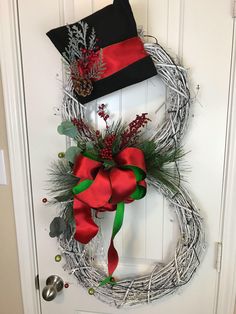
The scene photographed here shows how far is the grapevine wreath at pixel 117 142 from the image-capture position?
869 mm

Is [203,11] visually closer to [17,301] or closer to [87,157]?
[87,157]

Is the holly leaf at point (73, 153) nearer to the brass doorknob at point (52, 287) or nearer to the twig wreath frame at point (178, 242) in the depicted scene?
the twig wreath frame at point (178, 242)

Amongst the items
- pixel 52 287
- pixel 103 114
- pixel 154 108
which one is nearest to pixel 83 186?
pixel 103 114

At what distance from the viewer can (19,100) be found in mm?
1039

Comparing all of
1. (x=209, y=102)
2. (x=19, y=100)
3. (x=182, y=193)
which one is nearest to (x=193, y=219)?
(x=182, y=193)

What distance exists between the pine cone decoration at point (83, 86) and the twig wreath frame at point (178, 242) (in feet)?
0.19

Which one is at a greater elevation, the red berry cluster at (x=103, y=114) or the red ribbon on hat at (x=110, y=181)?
the red berry cluster at (x=103, y=114)

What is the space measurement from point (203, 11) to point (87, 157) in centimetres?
52

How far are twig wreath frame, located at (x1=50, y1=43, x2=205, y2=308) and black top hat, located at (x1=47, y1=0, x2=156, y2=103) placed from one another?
2.1 inches

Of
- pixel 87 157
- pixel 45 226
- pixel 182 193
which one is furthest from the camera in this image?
pixel 45 226

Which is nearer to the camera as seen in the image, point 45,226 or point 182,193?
point 182,193

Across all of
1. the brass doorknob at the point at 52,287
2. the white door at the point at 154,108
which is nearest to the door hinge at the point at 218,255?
the white door at the point at 154,108

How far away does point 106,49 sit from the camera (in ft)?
2.92

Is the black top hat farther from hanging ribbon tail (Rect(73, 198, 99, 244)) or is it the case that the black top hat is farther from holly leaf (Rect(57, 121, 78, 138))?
hanging ribbon tail (Rect(73, 198, 99, 244))
